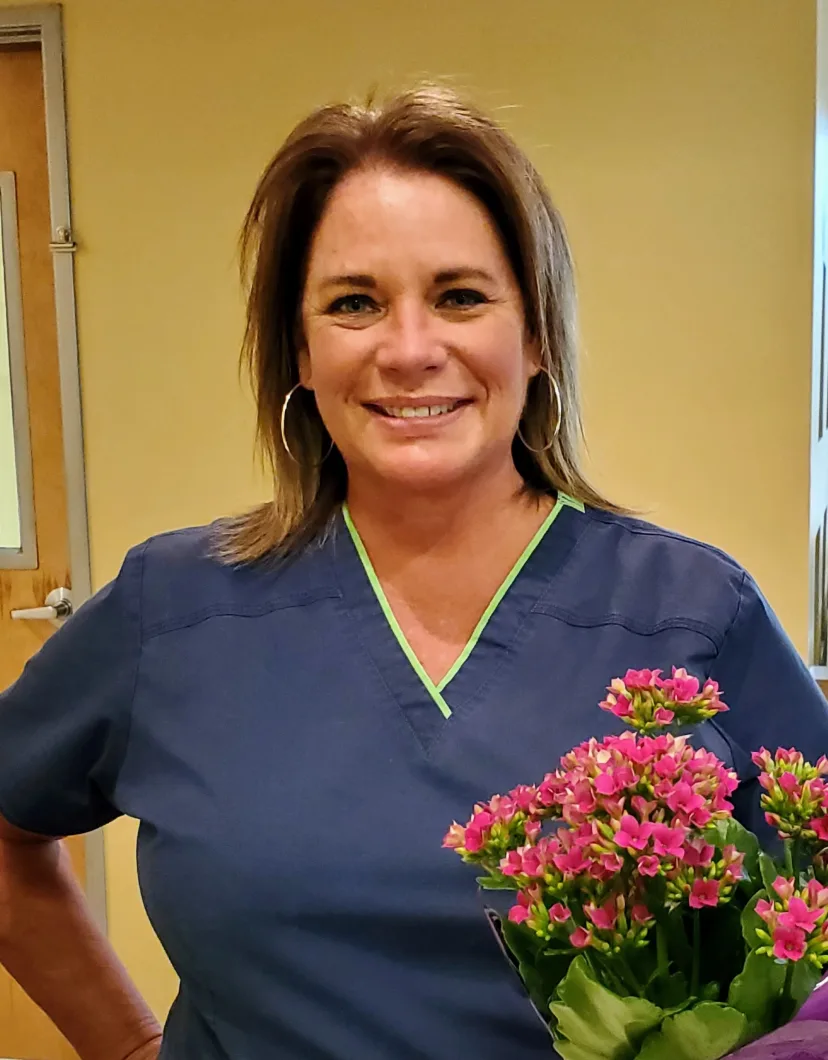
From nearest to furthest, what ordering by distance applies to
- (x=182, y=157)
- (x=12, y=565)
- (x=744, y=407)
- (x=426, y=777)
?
(x=426, y=777), (x=744, y=407), (x=182, y=157), (x=12, y=565)

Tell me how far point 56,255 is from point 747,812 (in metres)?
1.58

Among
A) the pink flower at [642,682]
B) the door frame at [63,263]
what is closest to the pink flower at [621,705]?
the pink flower at [642,682]

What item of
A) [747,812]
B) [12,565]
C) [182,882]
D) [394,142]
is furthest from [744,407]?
[12,565]

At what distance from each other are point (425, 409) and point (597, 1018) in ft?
1.79

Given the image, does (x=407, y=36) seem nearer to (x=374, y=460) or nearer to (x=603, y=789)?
(x=374, y=460)

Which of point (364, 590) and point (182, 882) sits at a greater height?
point (364, 590)

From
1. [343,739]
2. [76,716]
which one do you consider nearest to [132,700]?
[76,716]

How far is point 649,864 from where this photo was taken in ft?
1.34

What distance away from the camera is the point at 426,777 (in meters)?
0.84

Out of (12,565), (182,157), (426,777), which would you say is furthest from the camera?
(12,565)

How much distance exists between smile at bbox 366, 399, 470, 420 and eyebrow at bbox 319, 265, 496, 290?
0.10 metres

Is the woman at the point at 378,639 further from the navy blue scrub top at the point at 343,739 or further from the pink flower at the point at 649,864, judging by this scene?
the pink flower at the point at 649,864

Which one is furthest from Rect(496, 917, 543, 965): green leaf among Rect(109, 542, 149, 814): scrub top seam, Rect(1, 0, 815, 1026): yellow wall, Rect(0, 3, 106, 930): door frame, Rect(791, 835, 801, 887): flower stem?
Rect(0, 3, 106, 930): door frame

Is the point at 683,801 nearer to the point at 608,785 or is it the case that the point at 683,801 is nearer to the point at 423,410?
the point at 608,785
